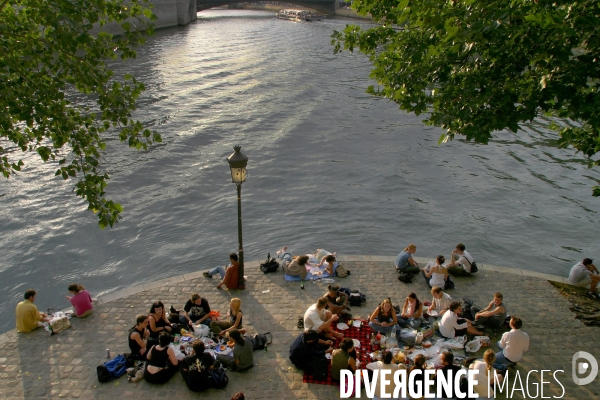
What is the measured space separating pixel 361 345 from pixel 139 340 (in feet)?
14.2

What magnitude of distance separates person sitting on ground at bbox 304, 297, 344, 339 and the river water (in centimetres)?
723

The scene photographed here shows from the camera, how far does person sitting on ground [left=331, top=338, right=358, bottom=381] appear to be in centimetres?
934

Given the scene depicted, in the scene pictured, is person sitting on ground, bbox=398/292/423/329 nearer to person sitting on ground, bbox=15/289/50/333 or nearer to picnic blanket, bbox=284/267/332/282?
picnic blanket, bbox=284/267/332/282

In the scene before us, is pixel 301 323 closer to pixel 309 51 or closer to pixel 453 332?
pixel 453 332

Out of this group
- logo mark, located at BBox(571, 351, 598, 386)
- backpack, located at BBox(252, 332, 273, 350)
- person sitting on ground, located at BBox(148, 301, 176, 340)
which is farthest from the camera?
backpack, located at BBox(252, 332, 273, 350)

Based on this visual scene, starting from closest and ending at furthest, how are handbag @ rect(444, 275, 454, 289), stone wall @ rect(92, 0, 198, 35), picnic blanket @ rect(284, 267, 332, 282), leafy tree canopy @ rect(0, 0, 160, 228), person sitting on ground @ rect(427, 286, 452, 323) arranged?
leafy tree canopy @ rect(0, 0, 160, 228) → person sitting on ground @ rect(427, 286, 452, 323) → handbag @ rect(444, 275, 454, 289) → picnic blanket @ rect(284, 267, 332, 282) → stone wall @ rect(92, 0, 198, 35)

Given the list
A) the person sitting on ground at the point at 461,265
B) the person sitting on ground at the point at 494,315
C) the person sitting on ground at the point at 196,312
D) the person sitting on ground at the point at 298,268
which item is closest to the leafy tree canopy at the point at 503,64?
the person sitting on ground at the point at 494,315

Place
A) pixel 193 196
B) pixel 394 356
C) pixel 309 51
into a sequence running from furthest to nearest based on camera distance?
pixel 309 51, pixel 193 196, pixel 394 356

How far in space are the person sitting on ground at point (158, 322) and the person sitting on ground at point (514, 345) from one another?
642cm

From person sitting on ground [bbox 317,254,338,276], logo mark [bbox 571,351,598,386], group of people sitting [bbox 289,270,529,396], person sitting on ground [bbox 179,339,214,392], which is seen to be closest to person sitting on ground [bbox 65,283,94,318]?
person sitting on ground [bbox 179,339,214,392]

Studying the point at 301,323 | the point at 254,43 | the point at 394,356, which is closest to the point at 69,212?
the point at 301,323

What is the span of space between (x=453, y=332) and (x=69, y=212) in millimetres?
16672

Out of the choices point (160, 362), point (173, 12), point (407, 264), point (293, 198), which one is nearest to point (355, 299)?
point (407, 264)

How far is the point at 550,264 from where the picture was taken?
17828 mm
